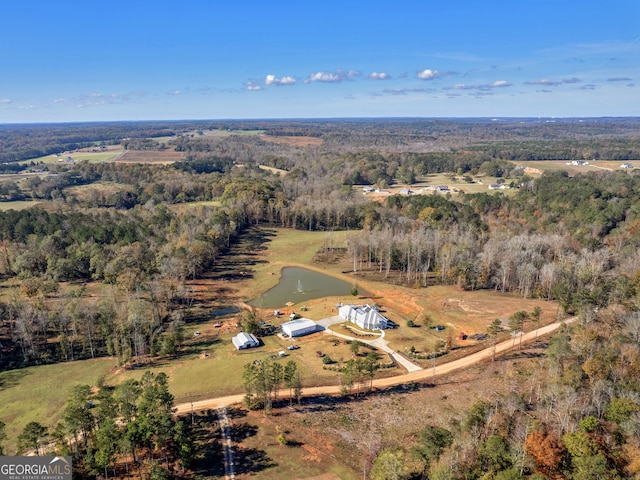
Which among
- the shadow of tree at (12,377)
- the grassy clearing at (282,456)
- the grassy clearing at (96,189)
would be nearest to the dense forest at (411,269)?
the grassy clearing at (96,189)

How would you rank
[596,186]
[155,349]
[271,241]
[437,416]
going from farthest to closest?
[596,186]
[271,241]
[155,349]
[437,416]

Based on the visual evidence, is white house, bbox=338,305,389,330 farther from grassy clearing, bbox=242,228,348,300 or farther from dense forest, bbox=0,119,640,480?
grassy clearing, bbox=242,228,348,300

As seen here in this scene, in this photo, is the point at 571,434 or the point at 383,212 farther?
the point at 383,212

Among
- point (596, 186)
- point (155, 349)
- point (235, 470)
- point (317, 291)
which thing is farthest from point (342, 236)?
point (235, 470)

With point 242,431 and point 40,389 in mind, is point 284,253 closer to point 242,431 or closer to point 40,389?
point 40,389

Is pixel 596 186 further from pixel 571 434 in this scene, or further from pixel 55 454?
pixel 55 454

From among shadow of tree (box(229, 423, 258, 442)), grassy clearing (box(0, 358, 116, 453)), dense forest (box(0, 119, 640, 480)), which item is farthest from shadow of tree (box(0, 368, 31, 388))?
shadow of tree (box(229, 423, 258, 442))
